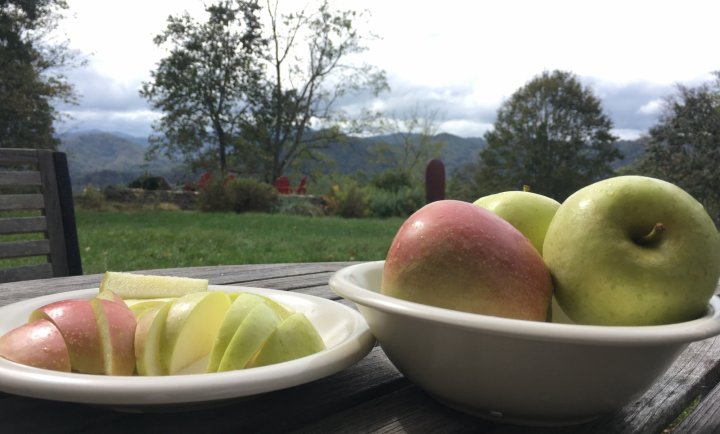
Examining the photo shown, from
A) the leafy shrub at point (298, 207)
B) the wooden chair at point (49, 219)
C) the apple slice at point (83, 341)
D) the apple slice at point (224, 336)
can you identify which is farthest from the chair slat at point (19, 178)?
the leafy shrub at point (298, 207)

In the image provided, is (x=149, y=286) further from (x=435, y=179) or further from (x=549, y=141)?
(x=549, y=141)

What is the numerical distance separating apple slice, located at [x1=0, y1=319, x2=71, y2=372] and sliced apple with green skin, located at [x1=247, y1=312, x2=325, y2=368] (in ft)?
0.72

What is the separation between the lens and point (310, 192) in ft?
56.0

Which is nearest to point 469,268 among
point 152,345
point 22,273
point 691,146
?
point 152,345

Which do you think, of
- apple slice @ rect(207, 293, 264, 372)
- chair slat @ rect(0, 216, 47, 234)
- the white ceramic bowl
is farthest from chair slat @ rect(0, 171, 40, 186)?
the white ceramic bowl

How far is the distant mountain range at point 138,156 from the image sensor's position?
17.2m

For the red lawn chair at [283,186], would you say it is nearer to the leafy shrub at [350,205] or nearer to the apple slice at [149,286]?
the leafy shrub at [350,205]

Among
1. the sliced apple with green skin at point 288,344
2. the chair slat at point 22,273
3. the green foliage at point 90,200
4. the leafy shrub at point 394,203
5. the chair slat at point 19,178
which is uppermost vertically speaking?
the chair slat at point 19,178

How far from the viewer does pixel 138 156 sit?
220ft

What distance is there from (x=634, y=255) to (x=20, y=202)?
104 inches

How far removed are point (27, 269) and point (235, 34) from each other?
56.4ft

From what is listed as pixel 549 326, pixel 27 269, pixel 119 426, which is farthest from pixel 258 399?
pixel 27 269

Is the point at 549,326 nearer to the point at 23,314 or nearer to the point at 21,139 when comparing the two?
the point at 23,314

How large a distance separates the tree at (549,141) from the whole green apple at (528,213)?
21.1m
